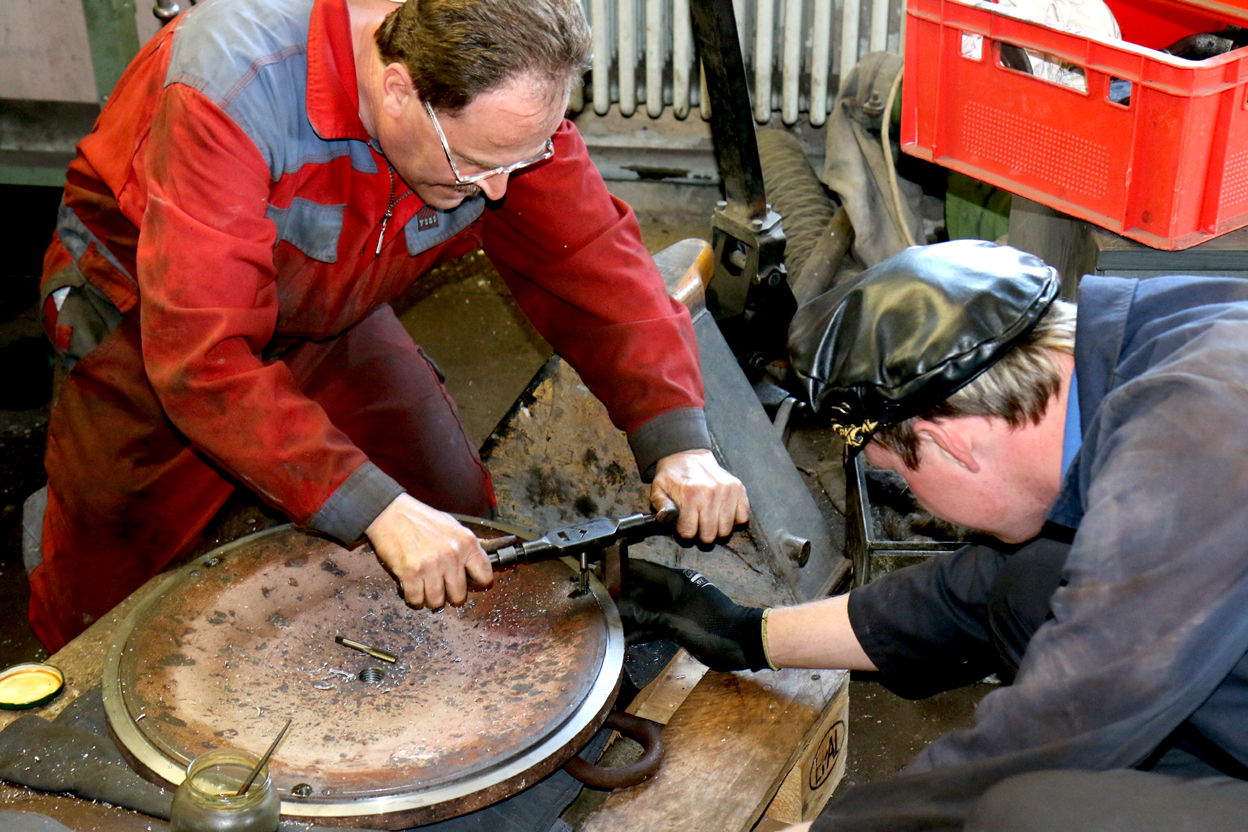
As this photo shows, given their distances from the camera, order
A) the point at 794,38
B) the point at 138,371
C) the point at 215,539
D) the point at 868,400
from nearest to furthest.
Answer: the point at 868,400 → the point at 138,371 → the point at 215,539 → the point at 794,38

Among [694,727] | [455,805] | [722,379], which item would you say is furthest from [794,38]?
[455,805]

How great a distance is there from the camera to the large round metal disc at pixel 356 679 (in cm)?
137

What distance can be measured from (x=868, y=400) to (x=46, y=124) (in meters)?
3.93

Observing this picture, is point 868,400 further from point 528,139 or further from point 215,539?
point 215,539

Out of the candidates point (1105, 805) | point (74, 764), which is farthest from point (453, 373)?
point (1105, 805)

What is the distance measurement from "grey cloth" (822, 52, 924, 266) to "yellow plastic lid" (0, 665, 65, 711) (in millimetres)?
2486

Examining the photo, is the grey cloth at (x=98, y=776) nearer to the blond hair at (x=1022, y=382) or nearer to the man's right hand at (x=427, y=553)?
the man's right hand at (x=427, y=553)

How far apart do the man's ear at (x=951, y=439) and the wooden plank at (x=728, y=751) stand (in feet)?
1.73

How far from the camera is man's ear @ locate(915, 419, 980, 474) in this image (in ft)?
4.15

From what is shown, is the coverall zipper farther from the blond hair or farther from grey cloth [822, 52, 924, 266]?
grey cloth [822, 52, 924, 266]

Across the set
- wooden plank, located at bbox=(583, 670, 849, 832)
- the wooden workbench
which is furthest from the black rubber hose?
wooden plank, located at bbox=(583, 670, 849, 832)

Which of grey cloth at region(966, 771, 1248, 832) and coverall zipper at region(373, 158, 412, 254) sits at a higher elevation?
coverall zipper at region(373, 158, 412, 254)

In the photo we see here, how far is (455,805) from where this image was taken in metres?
1.34

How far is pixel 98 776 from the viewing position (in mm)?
1374
